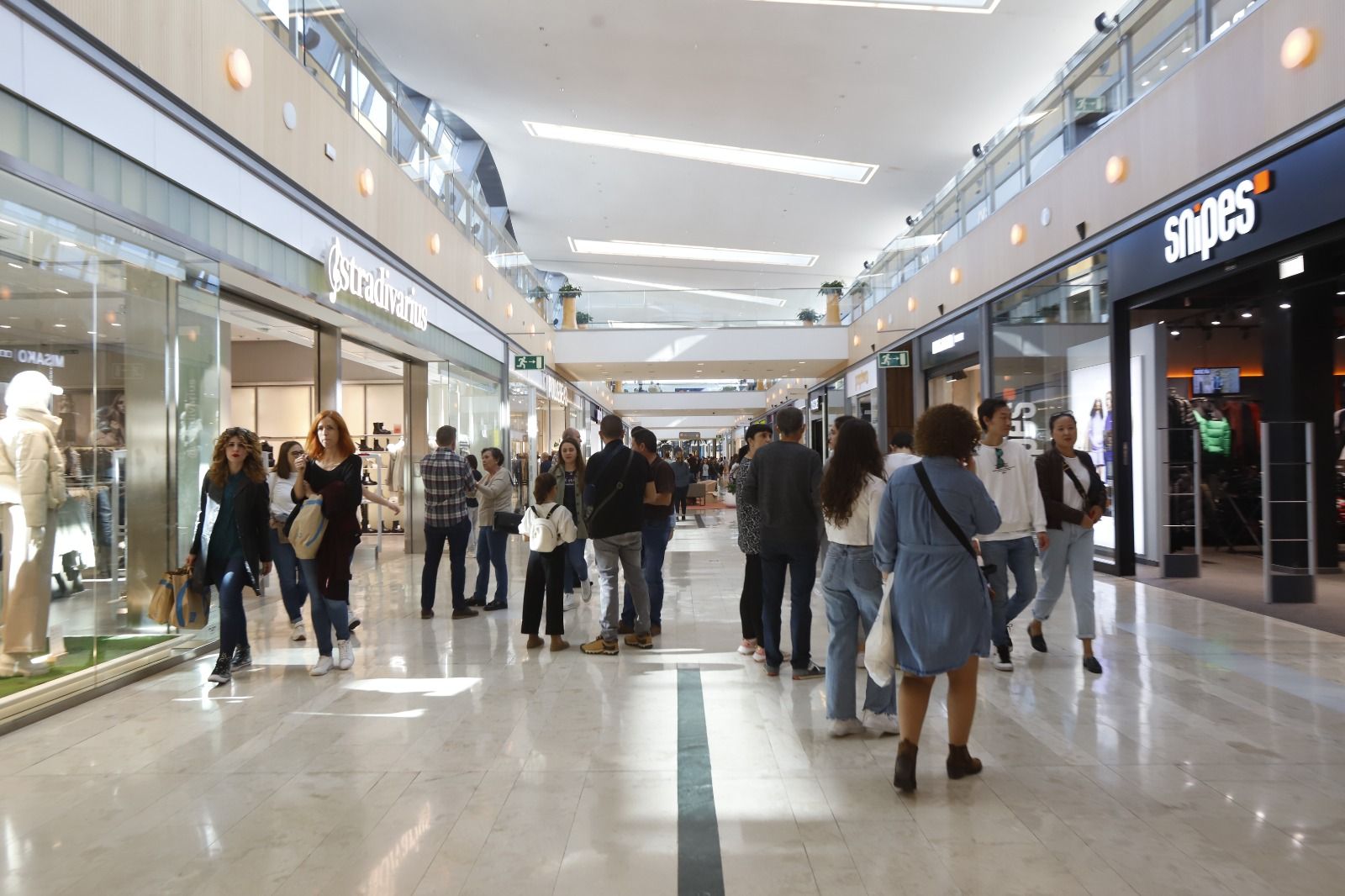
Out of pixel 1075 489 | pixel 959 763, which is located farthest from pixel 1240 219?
pixel 959 763

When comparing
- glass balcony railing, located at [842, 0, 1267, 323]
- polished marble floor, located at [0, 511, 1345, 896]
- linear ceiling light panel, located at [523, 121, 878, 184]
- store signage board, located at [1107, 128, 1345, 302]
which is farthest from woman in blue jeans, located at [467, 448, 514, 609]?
linear ceiling light panel, located at [523, 121, 878, 184]

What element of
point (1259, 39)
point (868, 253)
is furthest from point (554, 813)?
point (868, 253)

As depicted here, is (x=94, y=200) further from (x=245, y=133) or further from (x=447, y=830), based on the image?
(x=447, y=830)

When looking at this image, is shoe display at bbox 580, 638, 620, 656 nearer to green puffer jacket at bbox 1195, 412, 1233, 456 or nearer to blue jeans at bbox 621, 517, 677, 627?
blue jeans at bbox 621, 517, 677, 627

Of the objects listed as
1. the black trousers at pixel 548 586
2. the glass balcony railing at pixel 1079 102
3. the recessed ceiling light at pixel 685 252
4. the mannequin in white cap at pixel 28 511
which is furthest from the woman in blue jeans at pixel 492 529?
the recessed ceiling light at pixel 685 252

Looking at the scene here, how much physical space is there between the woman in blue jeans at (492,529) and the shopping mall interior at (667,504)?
0.14 ft

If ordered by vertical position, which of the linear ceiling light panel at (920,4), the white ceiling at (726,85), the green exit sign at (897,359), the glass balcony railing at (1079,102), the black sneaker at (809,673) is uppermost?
the white ceiling at (726,85)

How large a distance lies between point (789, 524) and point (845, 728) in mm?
1177

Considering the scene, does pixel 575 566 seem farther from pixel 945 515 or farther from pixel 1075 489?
pixel 945 515

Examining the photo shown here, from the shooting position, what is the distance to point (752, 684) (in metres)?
4.75

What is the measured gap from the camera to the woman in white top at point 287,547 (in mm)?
5805

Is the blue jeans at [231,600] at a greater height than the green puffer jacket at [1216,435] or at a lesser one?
lesser

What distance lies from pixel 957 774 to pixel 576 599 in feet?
16.0

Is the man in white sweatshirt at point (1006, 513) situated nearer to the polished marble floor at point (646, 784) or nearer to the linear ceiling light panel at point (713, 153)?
the polished marble floor at point (646, 784)
